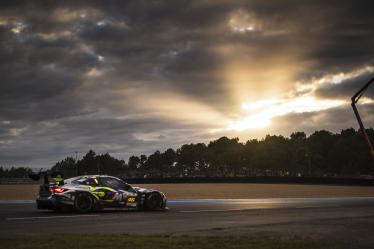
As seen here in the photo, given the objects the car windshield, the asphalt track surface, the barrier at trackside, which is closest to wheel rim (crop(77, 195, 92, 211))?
the car windshield

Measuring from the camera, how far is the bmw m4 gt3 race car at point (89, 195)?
637 inches

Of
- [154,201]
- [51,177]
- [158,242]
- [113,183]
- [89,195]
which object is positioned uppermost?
[51,177]

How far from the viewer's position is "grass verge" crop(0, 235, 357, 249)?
8.36 m

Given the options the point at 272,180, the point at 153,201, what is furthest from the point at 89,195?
the point at 272,180

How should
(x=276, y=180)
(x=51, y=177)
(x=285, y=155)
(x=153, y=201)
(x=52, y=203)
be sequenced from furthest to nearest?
1. (x=285, y=155)
2. (x=276, y=180)
3. (x=153, y=201)
4. (x=51, y=177)
5. (x=52, y=203)

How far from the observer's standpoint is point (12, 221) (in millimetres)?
13148

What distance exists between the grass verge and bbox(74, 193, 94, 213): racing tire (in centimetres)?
652

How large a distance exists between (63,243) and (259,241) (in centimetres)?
341

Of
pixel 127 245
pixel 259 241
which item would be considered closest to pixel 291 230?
pixel 259 241

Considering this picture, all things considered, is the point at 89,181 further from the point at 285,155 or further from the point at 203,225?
the point at 285,155

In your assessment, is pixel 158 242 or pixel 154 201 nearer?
pixel 158 242

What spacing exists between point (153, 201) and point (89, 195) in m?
2.36

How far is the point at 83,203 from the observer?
16297mm

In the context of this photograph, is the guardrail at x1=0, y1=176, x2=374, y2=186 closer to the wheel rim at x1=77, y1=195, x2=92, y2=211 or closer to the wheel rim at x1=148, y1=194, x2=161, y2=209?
the wheel rim at x1=148, y1=194, x2=161, y2=209
